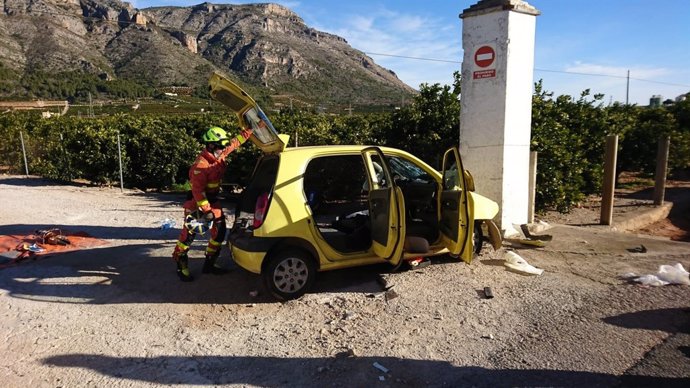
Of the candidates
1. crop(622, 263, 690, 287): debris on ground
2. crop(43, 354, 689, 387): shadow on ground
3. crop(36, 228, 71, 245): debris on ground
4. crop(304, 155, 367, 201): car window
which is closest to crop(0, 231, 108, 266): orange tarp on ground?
crop(36, 228, 71, 245): debris on ground

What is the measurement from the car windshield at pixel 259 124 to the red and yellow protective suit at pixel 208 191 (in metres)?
0.10

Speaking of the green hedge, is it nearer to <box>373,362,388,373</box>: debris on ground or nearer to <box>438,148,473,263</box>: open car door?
<box>438,148,473,263</box>: open car door

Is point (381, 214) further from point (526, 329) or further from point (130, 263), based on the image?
point (130, 263)

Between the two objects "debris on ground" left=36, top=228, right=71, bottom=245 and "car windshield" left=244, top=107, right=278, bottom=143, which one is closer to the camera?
"car windshield" left=244, top=107, right=278, bottom=143

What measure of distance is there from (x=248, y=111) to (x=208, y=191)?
1.09 m

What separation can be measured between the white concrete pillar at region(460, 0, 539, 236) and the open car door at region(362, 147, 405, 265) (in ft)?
7.49

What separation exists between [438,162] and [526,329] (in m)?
5.33

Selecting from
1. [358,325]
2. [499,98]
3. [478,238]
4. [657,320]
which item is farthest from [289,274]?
[499,98]

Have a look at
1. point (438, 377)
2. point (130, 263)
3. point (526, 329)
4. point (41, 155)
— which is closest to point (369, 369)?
point (438, 377)

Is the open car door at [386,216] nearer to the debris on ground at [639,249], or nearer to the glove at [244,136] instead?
the glove at [244,136]

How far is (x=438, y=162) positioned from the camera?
8938mm

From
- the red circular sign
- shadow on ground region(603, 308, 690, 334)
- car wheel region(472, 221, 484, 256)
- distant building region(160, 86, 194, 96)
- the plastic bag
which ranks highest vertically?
distant building region(160, 86, 194, 96)

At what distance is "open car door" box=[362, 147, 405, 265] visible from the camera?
4.57 m

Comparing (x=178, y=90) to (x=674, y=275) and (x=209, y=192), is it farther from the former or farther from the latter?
(x=674, y=275)
